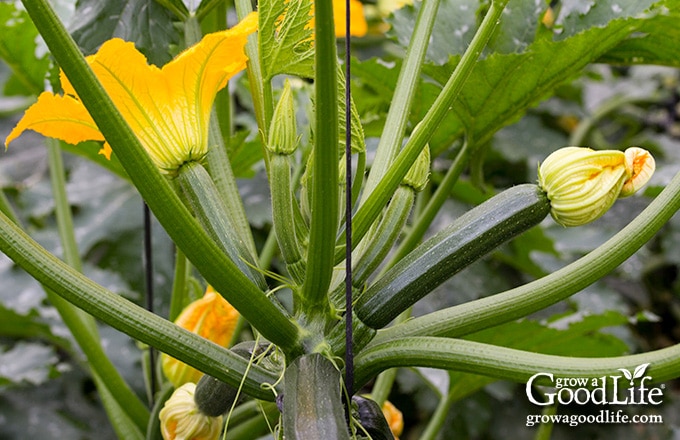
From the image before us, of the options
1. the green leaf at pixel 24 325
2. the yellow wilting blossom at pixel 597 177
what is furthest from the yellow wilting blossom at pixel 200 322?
the green leaf at pixel 24 325

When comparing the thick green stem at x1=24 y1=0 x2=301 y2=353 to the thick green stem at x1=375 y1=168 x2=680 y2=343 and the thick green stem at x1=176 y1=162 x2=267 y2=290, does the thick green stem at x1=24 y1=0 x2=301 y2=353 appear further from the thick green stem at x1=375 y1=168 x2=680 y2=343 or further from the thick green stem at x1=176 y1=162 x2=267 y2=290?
the thick green stem at x1=375 y1=168 x2=680 y2=343

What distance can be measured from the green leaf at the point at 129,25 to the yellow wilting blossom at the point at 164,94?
259 mm

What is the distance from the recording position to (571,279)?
2.12 feet

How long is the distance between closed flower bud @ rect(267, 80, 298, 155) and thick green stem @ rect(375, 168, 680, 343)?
0.20 metres

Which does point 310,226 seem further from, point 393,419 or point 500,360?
point 393,419

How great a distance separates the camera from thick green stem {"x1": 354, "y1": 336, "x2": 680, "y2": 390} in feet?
2.00

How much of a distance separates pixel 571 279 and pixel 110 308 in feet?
1.18

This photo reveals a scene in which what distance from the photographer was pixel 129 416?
0.96 m

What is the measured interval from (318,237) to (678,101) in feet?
6.27

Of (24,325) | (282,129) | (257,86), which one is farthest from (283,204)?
(24,325)

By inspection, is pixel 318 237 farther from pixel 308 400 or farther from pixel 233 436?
pixel 233 436

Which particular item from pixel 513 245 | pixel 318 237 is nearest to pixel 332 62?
pixel 318 237

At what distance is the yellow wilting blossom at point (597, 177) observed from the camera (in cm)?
65

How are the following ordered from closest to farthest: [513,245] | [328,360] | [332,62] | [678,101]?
[332,62] < [328,360] < [513,245] < [678,101]
